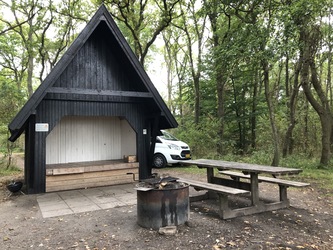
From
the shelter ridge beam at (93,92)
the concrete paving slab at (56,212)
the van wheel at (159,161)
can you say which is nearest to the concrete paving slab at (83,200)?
the concrete paving slab at (56,212)

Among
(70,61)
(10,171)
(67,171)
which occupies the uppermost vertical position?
(70,61)

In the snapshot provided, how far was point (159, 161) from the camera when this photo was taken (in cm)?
1191

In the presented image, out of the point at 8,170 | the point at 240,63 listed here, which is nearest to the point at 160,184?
the point at 240,63

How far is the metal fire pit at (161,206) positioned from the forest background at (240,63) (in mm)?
6192

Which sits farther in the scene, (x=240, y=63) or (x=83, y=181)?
(x=240, y=63)

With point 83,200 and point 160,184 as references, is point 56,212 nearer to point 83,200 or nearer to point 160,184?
point 83,200

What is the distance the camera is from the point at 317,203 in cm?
597

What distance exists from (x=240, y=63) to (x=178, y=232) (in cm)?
952

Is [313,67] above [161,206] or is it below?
above

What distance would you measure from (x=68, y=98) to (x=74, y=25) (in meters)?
12.4

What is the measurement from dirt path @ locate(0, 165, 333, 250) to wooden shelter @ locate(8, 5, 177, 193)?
1.97m

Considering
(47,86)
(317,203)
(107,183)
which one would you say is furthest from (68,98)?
(317,203)

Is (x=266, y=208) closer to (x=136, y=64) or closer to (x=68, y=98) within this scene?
(x=136, y=64)

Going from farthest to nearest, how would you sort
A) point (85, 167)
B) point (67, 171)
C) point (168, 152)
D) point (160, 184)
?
point (168, 152) → point (85, 167) → point (67, 171) → point (160, 184)
